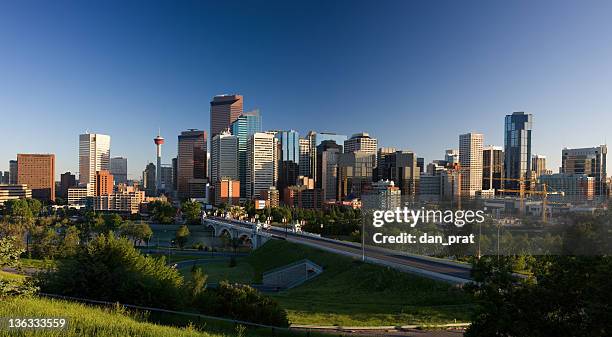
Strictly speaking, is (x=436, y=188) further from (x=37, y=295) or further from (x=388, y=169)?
(x=37, y=295)

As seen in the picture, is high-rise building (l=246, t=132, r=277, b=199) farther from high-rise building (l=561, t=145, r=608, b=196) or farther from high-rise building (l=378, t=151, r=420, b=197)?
high-rise building (l=561, t=145, r=608, b=196)

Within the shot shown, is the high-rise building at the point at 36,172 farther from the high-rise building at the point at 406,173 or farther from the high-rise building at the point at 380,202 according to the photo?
the high-rise building at the point at 380,202

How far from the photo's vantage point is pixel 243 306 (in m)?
16.1

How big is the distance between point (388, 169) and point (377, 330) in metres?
147

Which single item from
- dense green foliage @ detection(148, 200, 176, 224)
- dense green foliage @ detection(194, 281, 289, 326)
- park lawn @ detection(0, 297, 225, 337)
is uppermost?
park lawn @ detection(0, 297, 225, 337)

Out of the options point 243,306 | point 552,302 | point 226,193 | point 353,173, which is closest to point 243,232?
point 243,306

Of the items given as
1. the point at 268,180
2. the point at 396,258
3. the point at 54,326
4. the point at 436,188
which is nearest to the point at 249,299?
the point at 54,326

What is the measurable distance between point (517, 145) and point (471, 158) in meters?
29.1

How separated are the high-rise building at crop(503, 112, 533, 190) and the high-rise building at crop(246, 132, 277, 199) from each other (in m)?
100

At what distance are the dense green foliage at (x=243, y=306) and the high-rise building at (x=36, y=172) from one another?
17654 cm

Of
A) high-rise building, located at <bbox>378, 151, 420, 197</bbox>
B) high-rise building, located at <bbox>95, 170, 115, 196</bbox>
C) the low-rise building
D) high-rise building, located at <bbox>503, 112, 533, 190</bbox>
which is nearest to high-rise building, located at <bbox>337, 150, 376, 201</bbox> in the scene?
high-rise building, located at <bbox>378, 151, 420, 197</bbox>

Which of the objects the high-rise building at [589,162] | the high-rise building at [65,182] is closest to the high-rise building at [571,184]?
the high-rise building at [589,162]

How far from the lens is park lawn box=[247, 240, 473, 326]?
69.5ft

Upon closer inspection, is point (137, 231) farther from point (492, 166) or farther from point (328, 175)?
point (492, 166)
